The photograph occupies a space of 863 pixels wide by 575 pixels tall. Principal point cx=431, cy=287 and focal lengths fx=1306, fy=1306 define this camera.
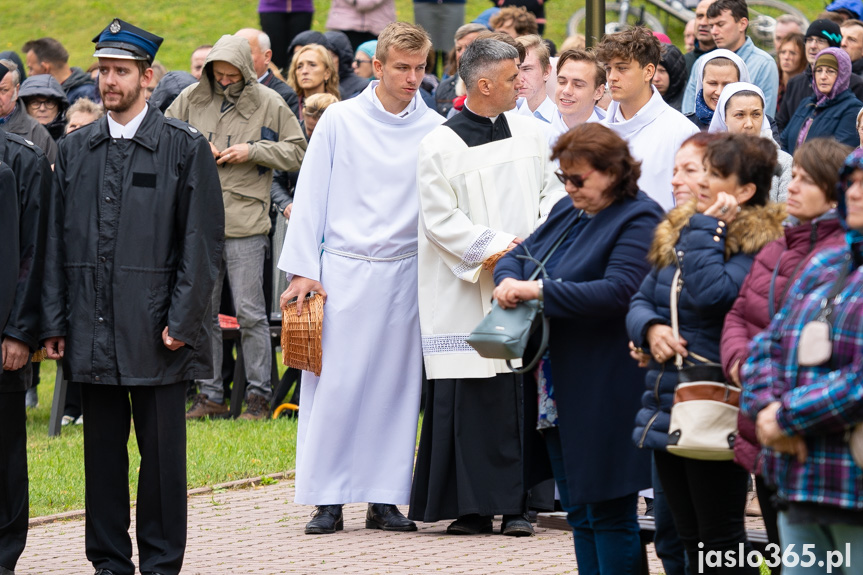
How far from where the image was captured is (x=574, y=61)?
7547mm

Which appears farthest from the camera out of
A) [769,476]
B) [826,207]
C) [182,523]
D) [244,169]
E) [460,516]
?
[244,169]

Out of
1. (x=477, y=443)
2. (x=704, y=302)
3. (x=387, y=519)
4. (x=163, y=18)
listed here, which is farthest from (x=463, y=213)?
(x=163, y=18)

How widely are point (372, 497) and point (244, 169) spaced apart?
3808 mm

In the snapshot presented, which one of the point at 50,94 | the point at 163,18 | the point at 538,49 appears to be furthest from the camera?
the point at 163,18

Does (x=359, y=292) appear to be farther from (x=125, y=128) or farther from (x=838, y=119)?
(x=838, y=119)

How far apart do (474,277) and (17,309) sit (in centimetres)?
223

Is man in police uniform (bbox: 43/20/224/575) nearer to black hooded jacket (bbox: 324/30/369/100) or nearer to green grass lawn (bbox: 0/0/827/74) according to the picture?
black hooded jacket (bbox: 324/30/369/100)

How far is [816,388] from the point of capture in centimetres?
366

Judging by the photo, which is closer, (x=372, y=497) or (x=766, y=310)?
(x=766, y=310)

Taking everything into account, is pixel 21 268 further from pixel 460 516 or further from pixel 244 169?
pixel 244 169

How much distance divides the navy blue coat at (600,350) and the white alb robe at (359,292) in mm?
2194

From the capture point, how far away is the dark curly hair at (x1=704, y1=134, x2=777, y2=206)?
4.59 metres

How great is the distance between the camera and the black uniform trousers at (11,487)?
19.4 feet

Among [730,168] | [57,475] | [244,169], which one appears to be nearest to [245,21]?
[244,169]
